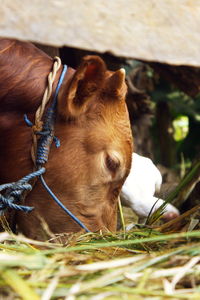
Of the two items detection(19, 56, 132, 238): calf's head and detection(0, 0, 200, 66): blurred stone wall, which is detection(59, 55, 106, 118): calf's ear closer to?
detection(19, 56, 132, 238): calf's head

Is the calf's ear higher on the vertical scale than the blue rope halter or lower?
higher

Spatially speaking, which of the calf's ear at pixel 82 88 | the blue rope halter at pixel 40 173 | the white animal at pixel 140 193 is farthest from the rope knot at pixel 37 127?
the white animal at pixel 140 193

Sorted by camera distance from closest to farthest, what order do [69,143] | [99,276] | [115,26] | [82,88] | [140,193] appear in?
[99,276], [115,26], [82,88], [69,143], [140,193]

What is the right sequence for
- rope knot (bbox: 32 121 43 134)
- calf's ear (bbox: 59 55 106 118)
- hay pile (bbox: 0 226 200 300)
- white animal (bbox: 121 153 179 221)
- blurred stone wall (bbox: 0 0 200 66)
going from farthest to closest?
white animal (bbox: 121 153 179 221) < rope knot (bbox: 32 121 43 134) < calf's ear (bbox: 59 55 106 118) < blurred stone wall (bbox: 0 0 200 66) < hay pile (bbox: 0 226 200 300)

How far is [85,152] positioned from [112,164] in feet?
0.54

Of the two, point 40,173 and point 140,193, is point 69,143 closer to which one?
point 40,173

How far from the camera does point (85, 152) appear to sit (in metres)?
3.23

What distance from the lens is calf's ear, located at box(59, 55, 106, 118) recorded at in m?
2.98

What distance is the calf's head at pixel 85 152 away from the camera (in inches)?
126

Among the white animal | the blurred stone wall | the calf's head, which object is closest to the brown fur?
the calf's head

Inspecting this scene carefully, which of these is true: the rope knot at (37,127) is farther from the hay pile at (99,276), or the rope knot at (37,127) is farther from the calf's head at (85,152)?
the hay pile at (99,276)

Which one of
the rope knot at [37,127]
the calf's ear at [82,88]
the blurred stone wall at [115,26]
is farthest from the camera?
the rope knot at [37,127]

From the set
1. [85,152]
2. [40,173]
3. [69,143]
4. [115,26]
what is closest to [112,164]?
[85,152]

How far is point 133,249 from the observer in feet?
8.37
